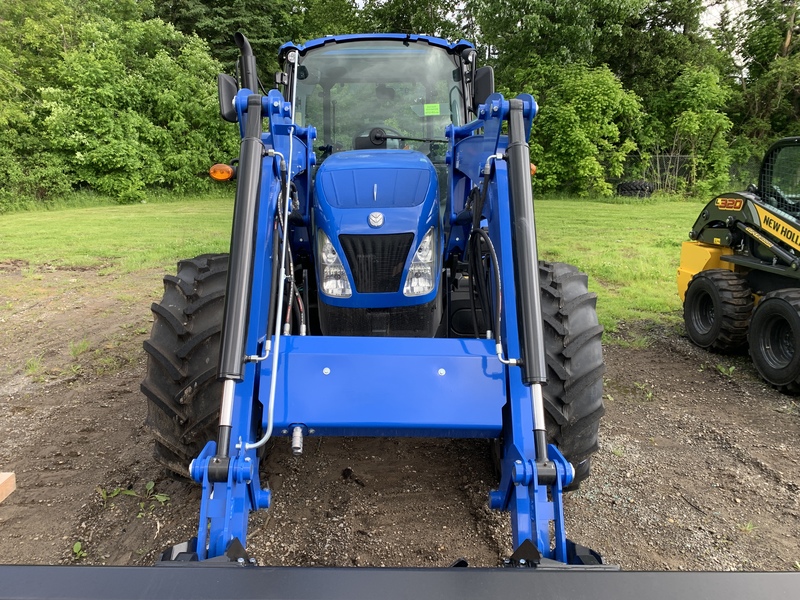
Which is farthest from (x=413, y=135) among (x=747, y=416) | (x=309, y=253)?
(x=747, y=416)

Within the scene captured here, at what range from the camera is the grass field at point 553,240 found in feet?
24.6

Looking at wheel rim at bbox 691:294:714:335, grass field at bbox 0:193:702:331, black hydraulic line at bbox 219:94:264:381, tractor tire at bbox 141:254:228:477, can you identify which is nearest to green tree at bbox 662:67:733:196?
grass field at bbox 0:193:702:331

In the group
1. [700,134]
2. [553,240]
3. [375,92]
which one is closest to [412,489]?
[375,92]

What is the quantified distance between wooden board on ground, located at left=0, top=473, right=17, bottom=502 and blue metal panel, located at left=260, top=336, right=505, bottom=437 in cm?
169

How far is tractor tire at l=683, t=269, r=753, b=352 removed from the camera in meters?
5.03

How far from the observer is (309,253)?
326 cm

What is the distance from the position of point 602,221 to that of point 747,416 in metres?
9.70

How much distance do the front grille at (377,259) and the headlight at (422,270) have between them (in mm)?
57

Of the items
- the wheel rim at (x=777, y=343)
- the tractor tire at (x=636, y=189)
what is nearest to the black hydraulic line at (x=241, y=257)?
the wheel rim at (x=777, y=343)

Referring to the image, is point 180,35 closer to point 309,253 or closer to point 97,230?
point 97,230

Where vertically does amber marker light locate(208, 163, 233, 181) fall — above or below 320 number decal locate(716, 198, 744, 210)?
above

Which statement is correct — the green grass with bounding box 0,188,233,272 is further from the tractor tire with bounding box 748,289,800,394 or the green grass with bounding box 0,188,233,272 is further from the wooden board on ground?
the tractor tire with bounding box 748,289,800,394

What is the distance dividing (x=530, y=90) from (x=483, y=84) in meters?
16.8

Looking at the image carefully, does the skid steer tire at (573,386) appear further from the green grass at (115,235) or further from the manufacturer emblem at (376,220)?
the green grass at (115,235)
